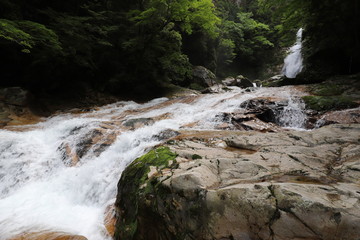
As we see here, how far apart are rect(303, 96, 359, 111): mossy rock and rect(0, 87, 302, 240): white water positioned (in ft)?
11.0

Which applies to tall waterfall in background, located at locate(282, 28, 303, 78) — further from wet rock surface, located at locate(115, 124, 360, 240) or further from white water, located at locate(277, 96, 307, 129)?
wet rock surface, located at locate(115, 124, 360, 240)

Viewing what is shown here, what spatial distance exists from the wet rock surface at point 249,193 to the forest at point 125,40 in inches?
254

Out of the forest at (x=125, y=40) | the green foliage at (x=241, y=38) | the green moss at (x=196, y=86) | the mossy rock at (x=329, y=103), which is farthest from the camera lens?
the green foliage at (x=241, y=38)

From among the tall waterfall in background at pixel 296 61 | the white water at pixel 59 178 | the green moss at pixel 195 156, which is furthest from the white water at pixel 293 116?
the tall waterfall in background at pixel 296 61

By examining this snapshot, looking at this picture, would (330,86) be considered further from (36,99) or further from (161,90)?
(36,99)

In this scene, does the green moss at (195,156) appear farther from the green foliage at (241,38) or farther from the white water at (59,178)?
the green foliage at (241,38)

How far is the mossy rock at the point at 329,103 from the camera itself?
645 cm

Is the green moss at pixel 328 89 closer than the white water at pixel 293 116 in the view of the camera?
No

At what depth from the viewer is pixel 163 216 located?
231 cm

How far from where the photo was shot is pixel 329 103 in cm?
663

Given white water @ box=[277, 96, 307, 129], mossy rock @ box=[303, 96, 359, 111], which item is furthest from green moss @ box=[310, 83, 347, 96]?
white water @ box=[277, 96, 307, 129]

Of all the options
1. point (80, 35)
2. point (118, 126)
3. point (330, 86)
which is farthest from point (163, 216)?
point (80, 35)

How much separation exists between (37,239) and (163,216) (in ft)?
7.00

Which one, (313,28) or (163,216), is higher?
(313,28)
